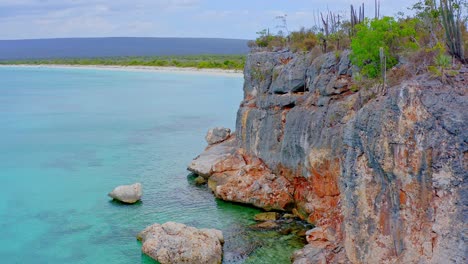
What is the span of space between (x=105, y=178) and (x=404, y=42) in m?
21.1

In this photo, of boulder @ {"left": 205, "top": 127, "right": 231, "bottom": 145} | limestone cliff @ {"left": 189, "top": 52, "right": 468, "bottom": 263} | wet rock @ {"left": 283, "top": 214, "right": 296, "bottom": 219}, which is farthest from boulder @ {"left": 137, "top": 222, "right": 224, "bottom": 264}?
boulder @ {"left": 205, "top": 127, "right": 231, "bottom": 145}

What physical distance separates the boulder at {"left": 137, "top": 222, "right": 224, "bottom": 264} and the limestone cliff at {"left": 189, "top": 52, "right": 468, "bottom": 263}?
3455 millimetres

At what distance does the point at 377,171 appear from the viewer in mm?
16953

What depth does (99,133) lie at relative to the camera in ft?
171

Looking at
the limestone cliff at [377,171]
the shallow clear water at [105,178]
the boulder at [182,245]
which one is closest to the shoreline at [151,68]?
the shallow clear water at [105,178]

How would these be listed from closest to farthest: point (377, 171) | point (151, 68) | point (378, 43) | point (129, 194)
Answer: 1. point (377, 171)
2. point (378, 43)
3. point (129, 194)
4. point (151, 68)

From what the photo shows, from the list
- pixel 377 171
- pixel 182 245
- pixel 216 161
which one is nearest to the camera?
pixel 377 171

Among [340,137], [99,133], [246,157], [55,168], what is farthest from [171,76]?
[340,137]

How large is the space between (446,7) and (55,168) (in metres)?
29.4

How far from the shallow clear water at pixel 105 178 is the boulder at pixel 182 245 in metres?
0.70

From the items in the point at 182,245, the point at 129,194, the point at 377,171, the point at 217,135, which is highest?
the point at 377,171

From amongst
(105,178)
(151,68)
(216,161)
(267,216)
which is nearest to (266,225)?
(267,216)

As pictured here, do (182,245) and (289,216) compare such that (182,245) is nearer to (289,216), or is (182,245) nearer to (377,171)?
(289,216)

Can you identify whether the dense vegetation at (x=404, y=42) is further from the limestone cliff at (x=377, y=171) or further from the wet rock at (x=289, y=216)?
the wet rock at (x=289, y=216)
